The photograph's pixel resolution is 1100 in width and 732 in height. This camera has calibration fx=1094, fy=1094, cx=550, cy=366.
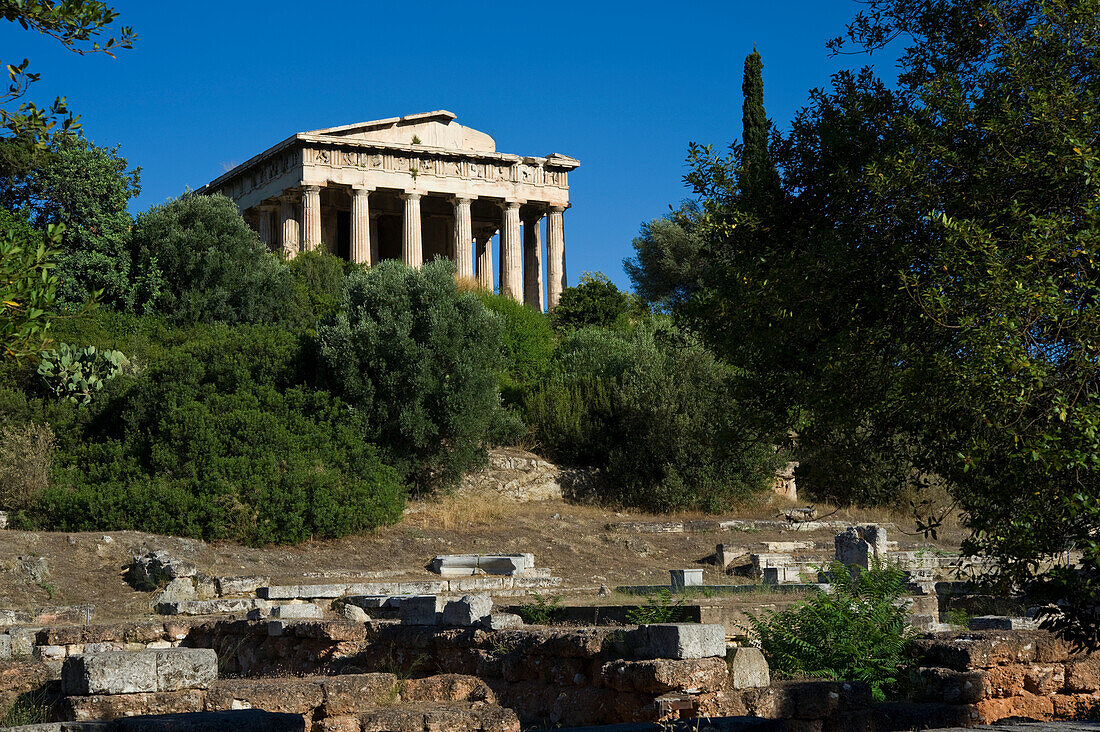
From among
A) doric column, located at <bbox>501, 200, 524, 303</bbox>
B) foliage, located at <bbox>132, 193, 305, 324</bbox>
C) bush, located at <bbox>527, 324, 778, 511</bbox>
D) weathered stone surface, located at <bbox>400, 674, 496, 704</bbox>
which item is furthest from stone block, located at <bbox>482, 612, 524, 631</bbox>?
doric column, located at <bbox>501, 200, 524, 303</bbox>

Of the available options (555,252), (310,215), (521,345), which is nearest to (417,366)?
(521,345)

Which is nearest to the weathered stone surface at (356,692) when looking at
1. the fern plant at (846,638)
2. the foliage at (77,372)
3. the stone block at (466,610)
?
the stone block at (466,610)

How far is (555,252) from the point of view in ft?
148

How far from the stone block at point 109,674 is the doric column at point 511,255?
35.2m

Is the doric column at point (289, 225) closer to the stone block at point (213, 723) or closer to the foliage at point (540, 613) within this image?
the foliage at point (540, 613)

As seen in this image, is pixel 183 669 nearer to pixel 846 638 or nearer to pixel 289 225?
pixel 846 638

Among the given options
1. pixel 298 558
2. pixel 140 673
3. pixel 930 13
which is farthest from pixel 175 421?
pixel 930 13

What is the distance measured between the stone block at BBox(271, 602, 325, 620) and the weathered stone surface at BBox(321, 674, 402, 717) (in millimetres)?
4968

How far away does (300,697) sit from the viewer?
23.4 feet

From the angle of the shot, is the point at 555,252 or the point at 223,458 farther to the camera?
the point at 555,252

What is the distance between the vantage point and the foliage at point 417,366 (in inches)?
922

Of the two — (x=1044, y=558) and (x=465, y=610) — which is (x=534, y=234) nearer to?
(x=465, y=610)

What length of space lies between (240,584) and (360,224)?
86.5ft

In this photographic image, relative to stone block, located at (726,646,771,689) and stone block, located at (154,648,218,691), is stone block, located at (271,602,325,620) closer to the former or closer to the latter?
stone block, located at (154,648,218,691)
